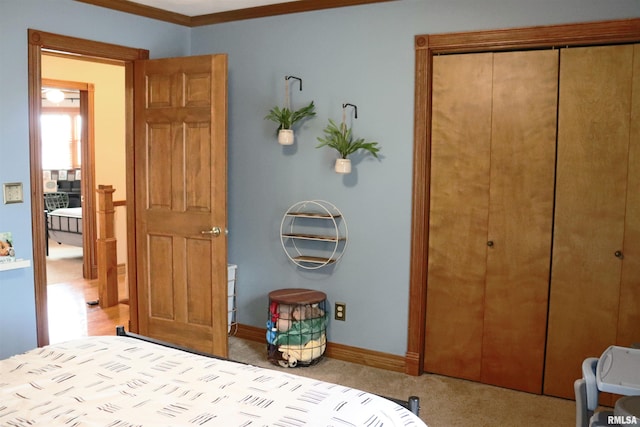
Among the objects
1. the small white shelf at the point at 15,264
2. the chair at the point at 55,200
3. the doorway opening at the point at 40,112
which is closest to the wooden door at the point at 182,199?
the doorway opening at the point at 40,112

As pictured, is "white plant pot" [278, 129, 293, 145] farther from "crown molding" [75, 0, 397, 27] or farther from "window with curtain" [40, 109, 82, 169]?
"window with curtain" [40, 109, 82, 169]

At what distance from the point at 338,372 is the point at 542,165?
5.95 feet

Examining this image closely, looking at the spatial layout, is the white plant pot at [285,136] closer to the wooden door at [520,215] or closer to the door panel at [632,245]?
the wooden door at [520,215]

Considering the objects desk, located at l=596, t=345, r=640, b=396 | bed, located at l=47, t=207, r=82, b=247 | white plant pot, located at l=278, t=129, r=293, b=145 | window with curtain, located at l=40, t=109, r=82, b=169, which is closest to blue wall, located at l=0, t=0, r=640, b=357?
white plant pot, located at l=278, t=129, r=293, b=145

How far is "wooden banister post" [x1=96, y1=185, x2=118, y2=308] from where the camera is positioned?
522 centimetres

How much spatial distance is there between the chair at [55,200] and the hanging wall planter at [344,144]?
732 centimetres

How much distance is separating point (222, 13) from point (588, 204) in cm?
286

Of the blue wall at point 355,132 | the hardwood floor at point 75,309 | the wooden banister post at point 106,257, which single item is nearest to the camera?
the blue wall at point 355,132

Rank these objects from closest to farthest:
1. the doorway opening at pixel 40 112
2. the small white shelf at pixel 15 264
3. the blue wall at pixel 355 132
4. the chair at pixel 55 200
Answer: the small white shelf at pixel 15 264 → the doorway opening at pixel 40 112 → the blue wall at pixel 355 132 → the chair at pixel 55 200

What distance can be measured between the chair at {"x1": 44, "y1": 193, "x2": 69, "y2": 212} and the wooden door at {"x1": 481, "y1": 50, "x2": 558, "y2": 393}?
27.1ft

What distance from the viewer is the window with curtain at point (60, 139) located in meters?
11.1

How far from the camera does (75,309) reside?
5.11 metres

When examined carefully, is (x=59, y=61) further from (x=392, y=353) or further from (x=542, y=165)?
(x=542, y=165)

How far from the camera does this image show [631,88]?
9.86 ft
